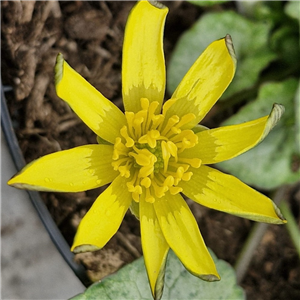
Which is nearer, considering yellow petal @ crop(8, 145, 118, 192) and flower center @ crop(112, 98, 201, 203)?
yellow petal @ crop(8, 145, 118, 192)

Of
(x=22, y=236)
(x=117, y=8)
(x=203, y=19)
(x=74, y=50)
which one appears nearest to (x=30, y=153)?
(x=22, y=236)

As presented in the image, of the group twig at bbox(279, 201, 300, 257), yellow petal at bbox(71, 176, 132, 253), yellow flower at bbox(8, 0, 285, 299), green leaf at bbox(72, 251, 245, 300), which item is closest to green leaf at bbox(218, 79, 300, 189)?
twig at bbox(279, 201, 300, 257)

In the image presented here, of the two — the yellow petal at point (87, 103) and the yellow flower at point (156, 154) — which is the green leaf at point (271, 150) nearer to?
the yellow flower at point (156, 154)

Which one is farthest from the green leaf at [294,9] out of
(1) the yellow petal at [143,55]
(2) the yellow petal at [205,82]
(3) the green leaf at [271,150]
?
(1) the yellow petal at [143,55]

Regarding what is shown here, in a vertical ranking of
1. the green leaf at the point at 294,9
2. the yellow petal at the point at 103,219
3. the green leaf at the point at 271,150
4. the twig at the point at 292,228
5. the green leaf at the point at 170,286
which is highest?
the green leaf at the point at 294,9

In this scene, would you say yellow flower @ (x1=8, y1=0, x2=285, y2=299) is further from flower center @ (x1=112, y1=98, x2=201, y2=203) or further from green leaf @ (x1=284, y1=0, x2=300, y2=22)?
green leaf @ (x1=284, y1=0, x2=300, y2=22)

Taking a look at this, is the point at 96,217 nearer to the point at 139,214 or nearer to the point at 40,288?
the point at 139,214
